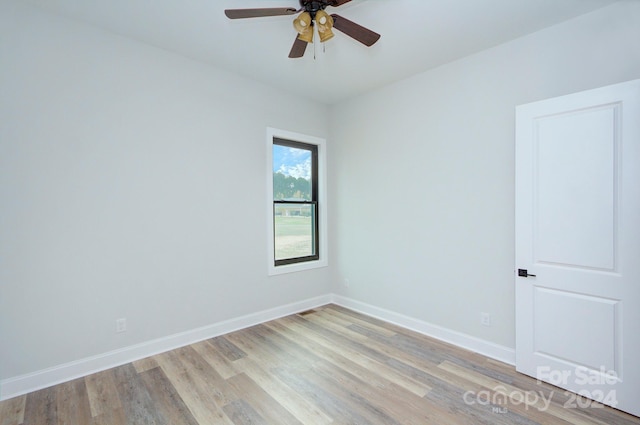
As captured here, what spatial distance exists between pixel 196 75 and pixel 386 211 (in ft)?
8.71

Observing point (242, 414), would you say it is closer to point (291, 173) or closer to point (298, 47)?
point (298, 47)

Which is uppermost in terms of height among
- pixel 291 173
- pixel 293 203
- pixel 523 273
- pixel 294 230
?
pixel 291 173

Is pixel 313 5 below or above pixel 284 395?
above

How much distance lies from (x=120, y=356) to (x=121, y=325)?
28 cm

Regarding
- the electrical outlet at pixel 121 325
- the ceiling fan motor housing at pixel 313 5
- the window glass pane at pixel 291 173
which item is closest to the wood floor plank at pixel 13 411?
the electrical outlet at pixel 121 325

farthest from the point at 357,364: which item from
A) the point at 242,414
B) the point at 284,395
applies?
the point at 242,414

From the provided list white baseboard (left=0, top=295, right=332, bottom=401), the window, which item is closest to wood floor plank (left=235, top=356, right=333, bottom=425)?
white baseboard (left=0, top=295, right=332, bottom=401)

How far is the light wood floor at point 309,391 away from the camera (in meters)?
1.97

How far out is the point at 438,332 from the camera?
316 centimetres

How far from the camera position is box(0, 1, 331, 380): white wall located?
2.25 m

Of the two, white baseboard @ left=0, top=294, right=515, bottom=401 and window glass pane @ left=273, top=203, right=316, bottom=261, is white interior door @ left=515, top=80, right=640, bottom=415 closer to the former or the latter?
white baseboard @ left=0, top=294, right=515, bottom=401

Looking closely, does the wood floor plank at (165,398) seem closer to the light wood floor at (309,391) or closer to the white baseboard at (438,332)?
the light wood floor at (309,391)

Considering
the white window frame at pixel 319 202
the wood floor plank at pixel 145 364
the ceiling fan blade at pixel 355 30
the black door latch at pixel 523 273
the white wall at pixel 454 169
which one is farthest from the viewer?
the white window frame at pixel 319 202

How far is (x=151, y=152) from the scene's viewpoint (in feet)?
9.28
